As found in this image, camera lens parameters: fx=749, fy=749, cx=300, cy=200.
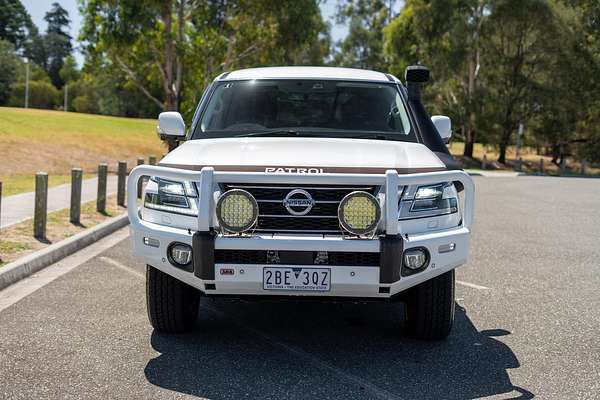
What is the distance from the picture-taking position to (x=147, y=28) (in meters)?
26.1

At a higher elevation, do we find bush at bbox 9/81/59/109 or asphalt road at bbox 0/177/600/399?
bush at bbox 9/81/59/109

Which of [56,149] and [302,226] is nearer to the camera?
[302,226]

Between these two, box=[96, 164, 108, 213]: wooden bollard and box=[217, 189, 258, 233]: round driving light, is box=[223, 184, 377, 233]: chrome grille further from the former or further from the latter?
box=[96, 164, 108, 213]: wooden bollard

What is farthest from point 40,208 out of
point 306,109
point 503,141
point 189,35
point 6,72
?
point 6,72

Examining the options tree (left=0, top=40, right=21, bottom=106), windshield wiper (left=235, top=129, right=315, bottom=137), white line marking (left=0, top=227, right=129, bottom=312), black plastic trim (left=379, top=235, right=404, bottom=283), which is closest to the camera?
black plastic trim (left=379, top=235, right=404, bottom=283)

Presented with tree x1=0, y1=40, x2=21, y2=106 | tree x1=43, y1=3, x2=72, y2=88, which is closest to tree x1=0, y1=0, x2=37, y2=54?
tree x1=43, y1=3, x2=72, y2=88

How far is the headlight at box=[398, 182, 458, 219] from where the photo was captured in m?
4.52

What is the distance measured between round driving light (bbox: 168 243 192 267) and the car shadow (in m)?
0.61

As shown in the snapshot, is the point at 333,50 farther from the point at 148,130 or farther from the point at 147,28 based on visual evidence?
the point at 147,28

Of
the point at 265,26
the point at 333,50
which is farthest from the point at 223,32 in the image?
the point at 333,50

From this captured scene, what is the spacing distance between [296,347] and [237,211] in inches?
43.7

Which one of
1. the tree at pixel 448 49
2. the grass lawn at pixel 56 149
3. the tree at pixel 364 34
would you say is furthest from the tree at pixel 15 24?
the tree at pixel 448 49

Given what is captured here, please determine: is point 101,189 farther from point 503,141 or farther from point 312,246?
point 503,141

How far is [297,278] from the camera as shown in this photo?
4375 mm
